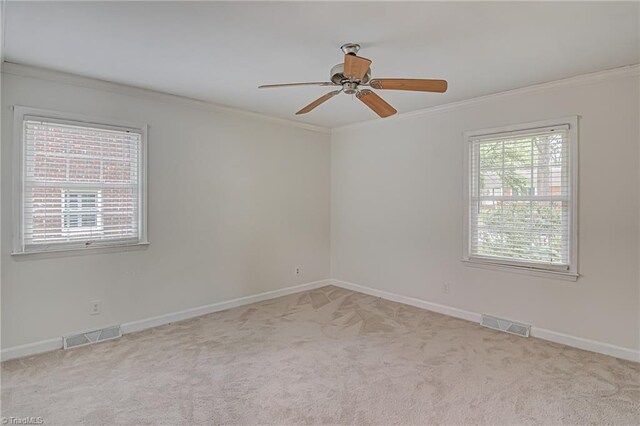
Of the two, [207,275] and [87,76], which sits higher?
[87,76]

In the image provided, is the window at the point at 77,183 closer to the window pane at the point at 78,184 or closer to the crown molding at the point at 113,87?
the window pane at the point at 78,184

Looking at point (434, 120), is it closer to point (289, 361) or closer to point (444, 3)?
point (444, 3)

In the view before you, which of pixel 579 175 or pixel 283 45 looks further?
pixel 579 175

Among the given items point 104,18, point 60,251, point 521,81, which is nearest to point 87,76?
point 104,18

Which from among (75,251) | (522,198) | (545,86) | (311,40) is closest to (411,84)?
(311,40)

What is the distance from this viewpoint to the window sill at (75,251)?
3.08 meters

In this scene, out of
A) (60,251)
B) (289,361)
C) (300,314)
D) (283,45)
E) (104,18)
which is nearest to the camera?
(104,18)

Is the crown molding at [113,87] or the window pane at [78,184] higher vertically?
the crown molding at [113,87]

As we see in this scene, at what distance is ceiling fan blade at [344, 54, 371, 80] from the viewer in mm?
2176

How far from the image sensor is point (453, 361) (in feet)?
9.85

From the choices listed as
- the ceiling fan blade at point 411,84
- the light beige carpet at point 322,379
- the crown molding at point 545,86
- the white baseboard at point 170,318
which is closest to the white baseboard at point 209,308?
the white baseboard at point 170,318

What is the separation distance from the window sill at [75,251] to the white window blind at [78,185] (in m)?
0.03

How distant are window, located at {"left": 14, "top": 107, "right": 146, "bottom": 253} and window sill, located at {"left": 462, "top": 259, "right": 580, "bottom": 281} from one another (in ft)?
12.1

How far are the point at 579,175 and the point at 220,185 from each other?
3.81m
